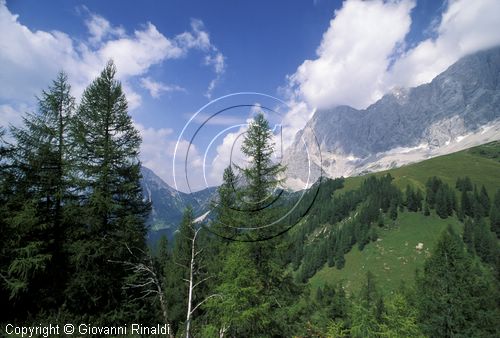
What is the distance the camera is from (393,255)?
143 meters

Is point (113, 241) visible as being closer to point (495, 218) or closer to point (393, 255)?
point (393, 255)

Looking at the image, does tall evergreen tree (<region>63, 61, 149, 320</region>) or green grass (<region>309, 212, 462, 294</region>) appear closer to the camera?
tall evergreen tree (<region>63, 61, 149, 320</region>)

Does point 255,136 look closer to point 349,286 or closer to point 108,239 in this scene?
point 108,239

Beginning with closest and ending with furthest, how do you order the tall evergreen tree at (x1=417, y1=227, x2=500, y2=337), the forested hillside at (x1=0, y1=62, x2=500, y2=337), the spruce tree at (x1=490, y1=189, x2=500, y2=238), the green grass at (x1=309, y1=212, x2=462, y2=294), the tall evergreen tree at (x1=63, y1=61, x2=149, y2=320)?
1. the forested hillside at (x1=0, y1=62, x2=500, y2=337)
2. the tall evergreen tree at (x1=63, y1=61, x2=149, y2=320)
3. the tall evergreen tree at (x1=417, y1=227, x2=500, y2=337)
4. the green grass at (x1=309, y1=212, x2=462, y2=294)
5. the spruce tree at (x1=490, y1=189, x2=500, y2=238)

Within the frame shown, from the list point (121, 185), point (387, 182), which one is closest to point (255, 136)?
point (121, 185)

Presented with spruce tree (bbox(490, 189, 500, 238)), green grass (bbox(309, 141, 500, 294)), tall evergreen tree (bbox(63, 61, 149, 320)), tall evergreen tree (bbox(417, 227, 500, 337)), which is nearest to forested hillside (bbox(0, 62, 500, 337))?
tall evergreen tree (bbox(63, 61, 149, 320))

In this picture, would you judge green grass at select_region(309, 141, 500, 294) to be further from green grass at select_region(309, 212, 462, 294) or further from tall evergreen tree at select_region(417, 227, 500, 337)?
tall evergreen tree at select_region(417, 227, 500, 337)

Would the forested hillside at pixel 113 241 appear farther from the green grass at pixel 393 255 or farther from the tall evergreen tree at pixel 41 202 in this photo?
the green grass at pixel 393 255

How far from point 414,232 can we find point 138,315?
160768mm

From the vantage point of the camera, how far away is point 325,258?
165250 millimetres

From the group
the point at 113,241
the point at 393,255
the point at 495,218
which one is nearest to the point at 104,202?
the point at 113,241

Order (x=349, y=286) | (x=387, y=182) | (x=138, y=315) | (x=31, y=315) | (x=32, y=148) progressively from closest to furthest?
(x=31, y=315) → (x=138, y=315) → (x=32, y=148) → (x=349, y=286) → (x=387, y=182)

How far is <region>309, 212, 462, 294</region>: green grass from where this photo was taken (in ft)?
434

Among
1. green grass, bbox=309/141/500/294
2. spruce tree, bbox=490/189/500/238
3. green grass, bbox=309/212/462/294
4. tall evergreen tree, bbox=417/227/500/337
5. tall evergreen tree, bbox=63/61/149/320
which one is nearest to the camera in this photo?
tall evergreen tree, bbox=63/61/149/320
